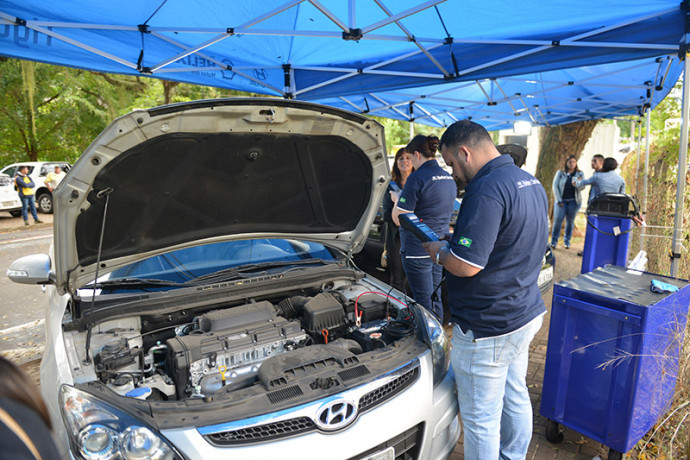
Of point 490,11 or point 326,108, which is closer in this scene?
point 326,108

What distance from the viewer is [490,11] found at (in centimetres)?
434

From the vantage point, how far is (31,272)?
2441mm

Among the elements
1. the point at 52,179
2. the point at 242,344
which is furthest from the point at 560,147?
the point at 52,179

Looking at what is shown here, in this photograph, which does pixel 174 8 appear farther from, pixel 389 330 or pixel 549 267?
pixel 549 267

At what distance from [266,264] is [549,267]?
11.5 feet

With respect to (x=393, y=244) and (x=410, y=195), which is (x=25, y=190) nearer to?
(x=393, y=244)

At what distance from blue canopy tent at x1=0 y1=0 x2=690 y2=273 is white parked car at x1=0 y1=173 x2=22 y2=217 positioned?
10.9 metres

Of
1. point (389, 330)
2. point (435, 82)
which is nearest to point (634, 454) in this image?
point (389, 330)

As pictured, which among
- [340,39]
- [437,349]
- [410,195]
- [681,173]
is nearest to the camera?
[437,349]

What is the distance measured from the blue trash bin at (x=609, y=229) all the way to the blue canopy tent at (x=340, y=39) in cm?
173

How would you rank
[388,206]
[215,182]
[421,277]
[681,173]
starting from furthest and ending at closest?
[388,206] < [421,277] < [681,173] < [215,182]

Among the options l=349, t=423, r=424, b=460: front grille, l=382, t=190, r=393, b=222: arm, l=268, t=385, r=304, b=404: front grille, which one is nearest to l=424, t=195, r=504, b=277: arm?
l=349, t=423, r=424, b=460: front grille

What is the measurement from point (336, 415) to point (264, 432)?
31 cm

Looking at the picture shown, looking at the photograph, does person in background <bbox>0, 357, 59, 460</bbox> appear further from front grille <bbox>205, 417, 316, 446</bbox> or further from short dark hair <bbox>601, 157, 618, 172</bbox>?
short dark hair <bbox>601, 157, 618, 172</bbox>
